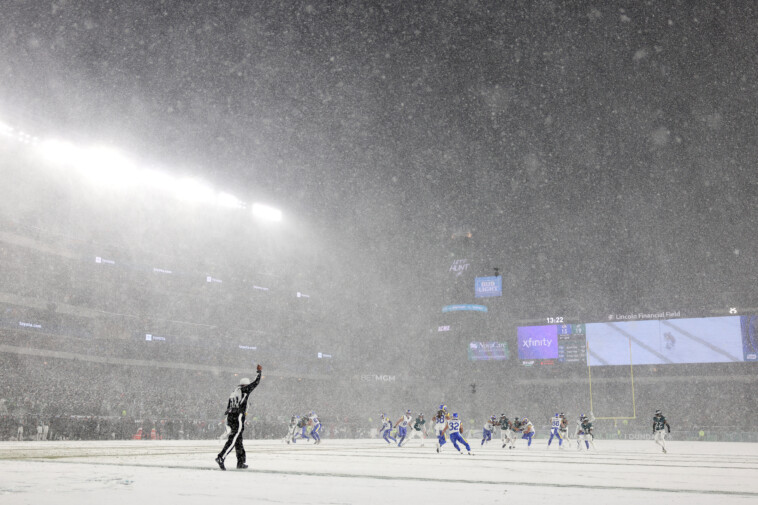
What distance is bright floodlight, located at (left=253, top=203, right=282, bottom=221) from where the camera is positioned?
68.4 m

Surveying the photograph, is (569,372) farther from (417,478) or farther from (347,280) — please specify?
(417,478)

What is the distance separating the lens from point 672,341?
5831 cm

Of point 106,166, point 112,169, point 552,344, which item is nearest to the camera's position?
point 106,166

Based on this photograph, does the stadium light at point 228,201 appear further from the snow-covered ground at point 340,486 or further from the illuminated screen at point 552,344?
the snow-covered ground at point 340,486

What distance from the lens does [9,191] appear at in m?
49.3

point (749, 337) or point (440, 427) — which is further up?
point (749, 337)

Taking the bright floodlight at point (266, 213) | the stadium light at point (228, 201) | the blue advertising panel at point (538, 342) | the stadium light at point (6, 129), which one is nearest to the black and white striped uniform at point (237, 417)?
the stadium light at point (6, 129)

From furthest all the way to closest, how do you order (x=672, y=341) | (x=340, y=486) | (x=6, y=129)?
1. (x=672, y=341)
2. (x=6, y=129)
3. (x=340, y=486)

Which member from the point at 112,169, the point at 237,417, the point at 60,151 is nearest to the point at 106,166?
the point at 112,169

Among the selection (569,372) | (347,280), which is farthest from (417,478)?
(347,280)

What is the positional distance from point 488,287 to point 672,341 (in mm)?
24896

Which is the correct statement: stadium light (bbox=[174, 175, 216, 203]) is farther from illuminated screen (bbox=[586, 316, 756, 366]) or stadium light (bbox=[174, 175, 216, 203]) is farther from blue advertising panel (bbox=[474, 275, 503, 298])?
illuminated screen (bbox=[586, 316, 756, 366])

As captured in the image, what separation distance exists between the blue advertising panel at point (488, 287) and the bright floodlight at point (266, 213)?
1028 inches

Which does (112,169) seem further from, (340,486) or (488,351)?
(340,486)
